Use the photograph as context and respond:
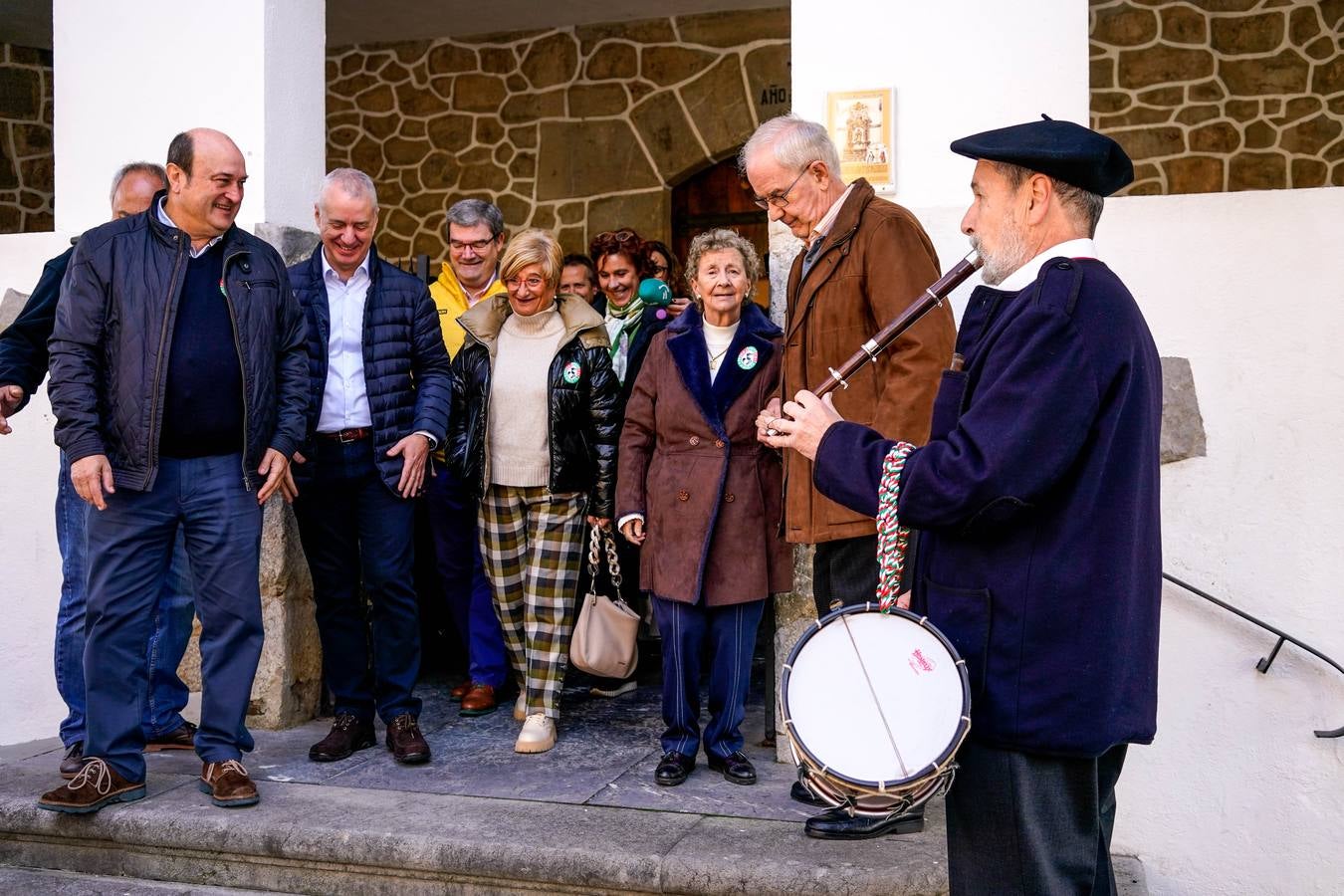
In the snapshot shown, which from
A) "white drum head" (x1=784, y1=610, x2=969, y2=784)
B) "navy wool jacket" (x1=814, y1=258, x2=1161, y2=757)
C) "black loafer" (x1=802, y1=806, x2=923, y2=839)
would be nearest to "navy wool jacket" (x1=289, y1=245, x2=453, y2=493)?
"black loafer" (x1=802, y1=806, x2=923, y2=839)

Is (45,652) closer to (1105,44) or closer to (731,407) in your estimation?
(731,407)

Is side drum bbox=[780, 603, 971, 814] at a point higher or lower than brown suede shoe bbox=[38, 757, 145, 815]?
higher

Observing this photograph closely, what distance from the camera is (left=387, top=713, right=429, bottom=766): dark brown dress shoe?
416 cm

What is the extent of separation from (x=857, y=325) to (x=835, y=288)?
111 mm

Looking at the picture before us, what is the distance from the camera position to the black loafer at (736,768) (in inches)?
156

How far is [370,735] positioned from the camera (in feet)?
14.4

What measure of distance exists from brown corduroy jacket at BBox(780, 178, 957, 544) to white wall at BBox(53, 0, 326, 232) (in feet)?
7.02

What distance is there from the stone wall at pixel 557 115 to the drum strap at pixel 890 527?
6.07 metres

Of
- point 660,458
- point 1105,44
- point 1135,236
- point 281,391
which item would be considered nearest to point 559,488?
point 660,458

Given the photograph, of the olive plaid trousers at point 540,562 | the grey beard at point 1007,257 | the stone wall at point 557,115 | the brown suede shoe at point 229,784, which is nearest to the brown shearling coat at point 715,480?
the olive plaid trousers at point 540,562

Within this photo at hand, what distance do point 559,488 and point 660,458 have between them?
46 centimetres

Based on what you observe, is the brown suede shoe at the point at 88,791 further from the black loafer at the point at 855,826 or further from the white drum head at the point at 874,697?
the white drum head at the point at 874,697

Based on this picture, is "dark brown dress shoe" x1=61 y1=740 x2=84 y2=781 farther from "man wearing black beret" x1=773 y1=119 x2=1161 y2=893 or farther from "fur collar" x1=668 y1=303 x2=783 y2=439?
"man wearing black beret" x1=773 y1=119 x2=1161 y2=893

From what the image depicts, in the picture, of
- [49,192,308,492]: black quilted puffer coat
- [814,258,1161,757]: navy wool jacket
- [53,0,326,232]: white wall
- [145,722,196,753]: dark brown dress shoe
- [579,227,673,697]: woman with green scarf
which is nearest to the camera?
[814,258,1161,757]: navy wool jacket
